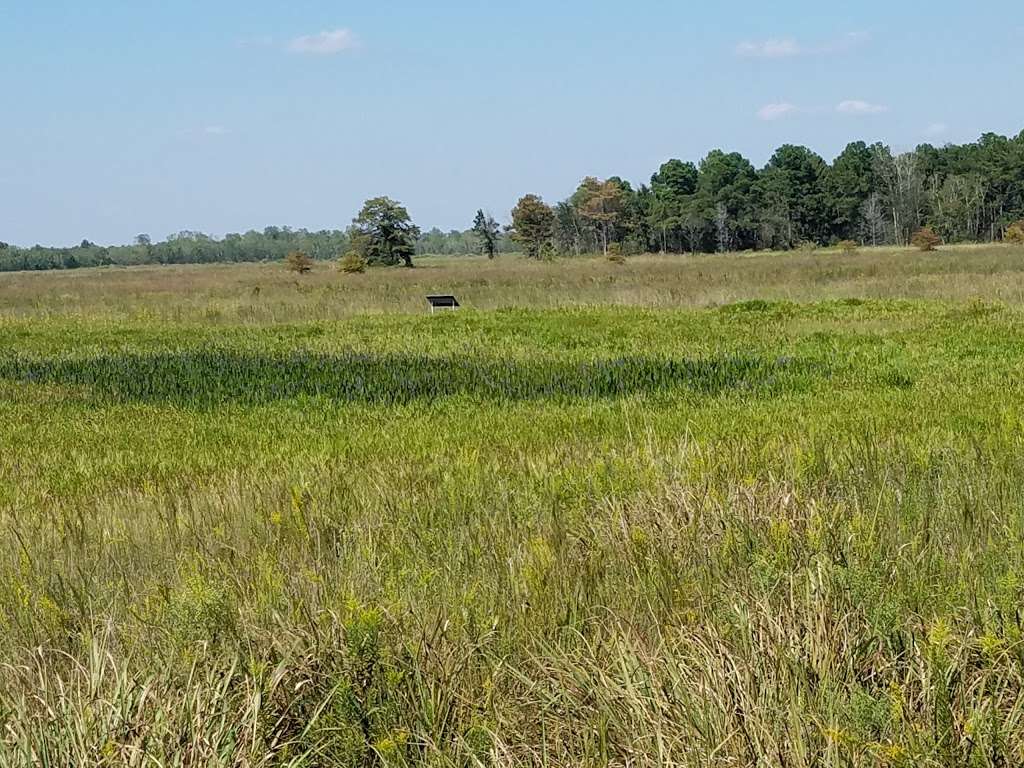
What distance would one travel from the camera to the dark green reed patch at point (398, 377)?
13773mm

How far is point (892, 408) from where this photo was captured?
10406 millimetres

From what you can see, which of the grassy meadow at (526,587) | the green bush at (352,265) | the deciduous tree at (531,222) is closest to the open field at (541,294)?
the grassy meadow at (526,587)

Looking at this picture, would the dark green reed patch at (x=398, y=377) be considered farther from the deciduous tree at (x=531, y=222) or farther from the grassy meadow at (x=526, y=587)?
the deciduous tree at (x=531, y=222)

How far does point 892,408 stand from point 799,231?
318ft

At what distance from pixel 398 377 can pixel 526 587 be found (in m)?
11.3

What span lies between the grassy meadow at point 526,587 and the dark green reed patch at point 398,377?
1.84m

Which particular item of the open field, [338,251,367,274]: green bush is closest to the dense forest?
[338,251,367,274]: green bush

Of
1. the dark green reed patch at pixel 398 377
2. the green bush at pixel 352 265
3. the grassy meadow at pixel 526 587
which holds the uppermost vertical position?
the green bush at pixel 352 265

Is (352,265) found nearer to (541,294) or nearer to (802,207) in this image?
(541,294)

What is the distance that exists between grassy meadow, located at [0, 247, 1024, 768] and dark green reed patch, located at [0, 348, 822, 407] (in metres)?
1.84

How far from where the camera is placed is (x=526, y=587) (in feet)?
14.1

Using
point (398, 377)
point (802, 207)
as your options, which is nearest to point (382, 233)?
point (802, 207)

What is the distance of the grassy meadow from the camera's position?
2.99 metres

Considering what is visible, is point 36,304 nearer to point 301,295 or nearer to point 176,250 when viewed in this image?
point 301,295
